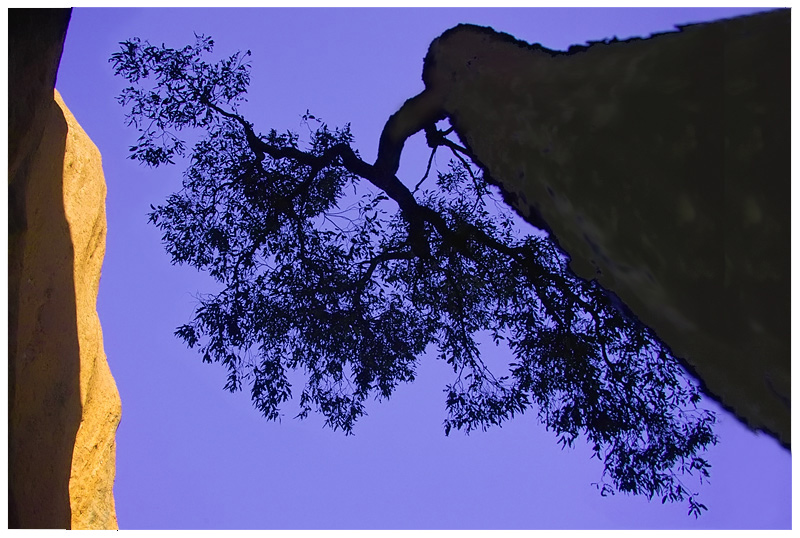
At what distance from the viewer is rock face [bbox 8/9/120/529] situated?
3.13m

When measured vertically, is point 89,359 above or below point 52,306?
below

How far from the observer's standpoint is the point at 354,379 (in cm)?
472

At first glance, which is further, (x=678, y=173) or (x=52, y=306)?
(x=52, y=306)

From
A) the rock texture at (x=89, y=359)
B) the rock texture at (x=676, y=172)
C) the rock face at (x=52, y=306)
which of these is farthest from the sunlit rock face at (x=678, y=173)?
the rock texture at (x=89, y=359)

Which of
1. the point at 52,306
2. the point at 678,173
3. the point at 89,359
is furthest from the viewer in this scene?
the point at 89,359

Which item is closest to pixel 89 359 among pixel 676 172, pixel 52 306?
pixel 52 306

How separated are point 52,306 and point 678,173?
3.75 metres

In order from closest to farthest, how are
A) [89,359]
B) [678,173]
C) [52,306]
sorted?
[678,173]
[52,306]
[89,359]

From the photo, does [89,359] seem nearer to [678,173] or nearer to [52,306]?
[52,306]

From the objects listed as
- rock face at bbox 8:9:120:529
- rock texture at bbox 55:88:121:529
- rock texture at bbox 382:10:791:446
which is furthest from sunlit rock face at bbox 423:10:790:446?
rock texture at bbox 55:88:121:529

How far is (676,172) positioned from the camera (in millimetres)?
2758

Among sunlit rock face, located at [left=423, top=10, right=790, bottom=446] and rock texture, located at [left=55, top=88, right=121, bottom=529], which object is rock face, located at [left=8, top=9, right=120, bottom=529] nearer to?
rock texture, located at [left=55, top=88, right=121, bottom=529]

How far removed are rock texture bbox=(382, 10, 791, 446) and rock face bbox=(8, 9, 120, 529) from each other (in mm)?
2666
